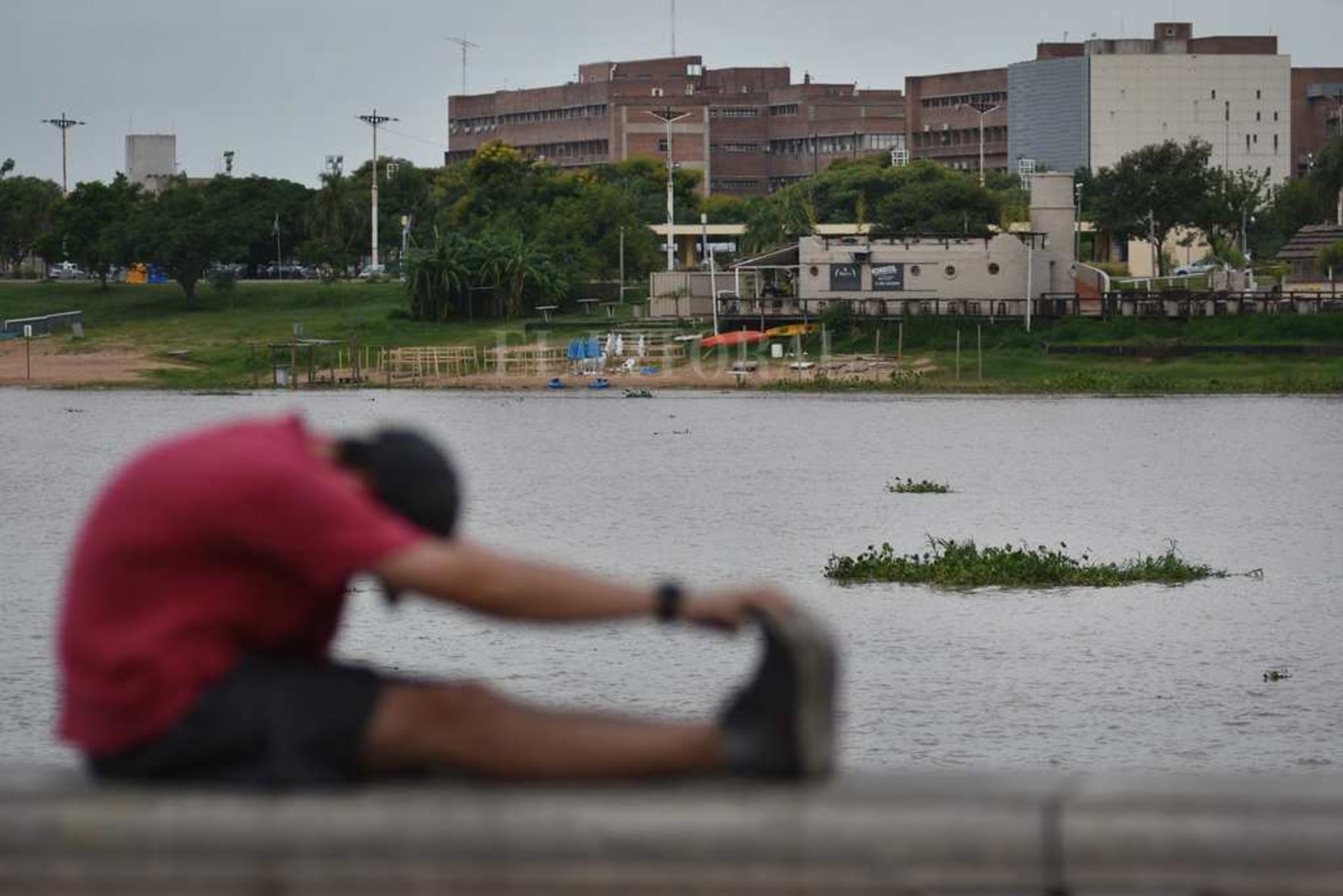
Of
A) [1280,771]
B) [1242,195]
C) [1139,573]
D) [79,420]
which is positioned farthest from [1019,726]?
[1242,195]

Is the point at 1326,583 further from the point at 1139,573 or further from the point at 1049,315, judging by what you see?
the point at 1049,315

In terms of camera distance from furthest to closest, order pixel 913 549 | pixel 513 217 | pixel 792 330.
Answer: pixel 513 217
pixel 792 330
pixel 913 549

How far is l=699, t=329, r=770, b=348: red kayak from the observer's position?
96.2m

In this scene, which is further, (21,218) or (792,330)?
(21,218)

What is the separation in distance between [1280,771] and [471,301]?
3790 inches

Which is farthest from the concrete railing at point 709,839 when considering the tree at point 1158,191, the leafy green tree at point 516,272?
the tree at point 1158,191

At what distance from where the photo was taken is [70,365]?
10544 centimetres

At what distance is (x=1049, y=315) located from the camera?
316ft

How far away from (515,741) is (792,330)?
303 ft

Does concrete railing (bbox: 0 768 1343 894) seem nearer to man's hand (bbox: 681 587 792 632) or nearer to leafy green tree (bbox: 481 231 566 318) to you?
man's hand (bbox: 681 587 792 632)

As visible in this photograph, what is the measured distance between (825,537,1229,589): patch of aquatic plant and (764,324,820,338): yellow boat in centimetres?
6574

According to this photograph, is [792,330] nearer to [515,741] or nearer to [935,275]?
[935,275]

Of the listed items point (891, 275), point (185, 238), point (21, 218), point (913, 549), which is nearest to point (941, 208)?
point (891, 275)

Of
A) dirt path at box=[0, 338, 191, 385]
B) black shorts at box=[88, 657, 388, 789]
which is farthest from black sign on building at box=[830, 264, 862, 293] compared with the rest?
black shorts at box=[88, 657, 388, 789]
